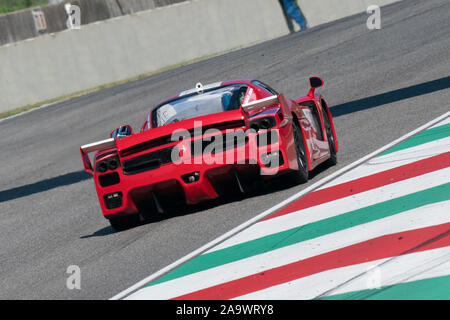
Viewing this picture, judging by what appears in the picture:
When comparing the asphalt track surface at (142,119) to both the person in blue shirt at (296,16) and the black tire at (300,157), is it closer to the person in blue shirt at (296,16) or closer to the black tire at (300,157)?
the black tire at (300,157)

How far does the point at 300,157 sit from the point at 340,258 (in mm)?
2653

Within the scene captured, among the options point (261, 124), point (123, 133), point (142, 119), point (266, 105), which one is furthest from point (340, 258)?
point (142, 119)

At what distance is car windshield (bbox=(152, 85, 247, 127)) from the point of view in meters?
8.62

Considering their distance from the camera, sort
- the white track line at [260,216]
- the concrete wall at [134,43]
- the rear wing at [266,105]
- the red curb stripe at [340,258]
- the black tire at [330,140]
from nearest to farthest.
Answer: the red curb stripe at [340,258] < the white track line at [260,216] < the rear wing at [266,105] < the black tire at [330,140] < the concrete wall at [134,43]

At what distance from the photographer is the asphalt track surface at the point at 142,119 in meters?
7.48

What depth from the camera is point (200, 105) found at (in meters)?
8.71

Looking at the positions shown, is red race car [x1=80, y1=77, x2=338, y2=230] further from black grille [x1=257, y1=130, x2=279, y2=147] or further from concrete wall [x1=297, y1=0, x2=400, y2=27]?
concrete wall [x1=297, y1=0, x2=400, y2=27]

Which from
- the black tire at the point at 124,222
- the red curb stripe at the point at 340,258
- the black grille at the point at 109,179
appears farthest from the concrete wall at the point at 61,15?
the red curb stripe at the point at 340,258

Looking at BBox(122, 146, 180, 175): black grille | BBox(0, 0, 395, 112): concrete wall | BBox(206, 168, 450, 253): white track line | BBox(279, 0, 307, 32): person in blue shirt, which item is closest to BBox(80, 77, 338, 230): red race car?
BBox(122, 146, 180, 175): black grille

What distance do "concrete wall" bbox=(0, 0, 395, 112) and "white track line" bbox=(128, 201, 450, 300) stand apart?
19074mm

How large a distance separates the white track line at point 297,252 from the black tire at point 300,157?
185cm

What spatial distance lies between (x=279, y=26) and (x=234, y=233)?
21.7 meters

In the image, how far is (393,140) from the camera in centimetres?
1008
